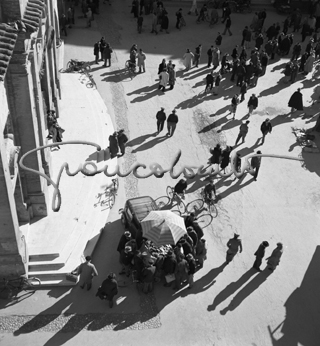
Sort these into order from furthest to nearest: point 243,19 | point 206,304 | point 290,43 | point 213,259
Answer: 1. point 243,19
2. point 290,43
3. point 213,259
4. point 206,304

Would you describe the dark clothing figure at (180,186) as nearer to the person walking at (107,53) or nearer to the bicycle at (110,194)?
Result: the bicycle at (110,194)

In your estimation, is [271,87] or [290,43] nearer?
[271,87]

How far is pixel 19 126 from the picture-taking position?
18.1 m

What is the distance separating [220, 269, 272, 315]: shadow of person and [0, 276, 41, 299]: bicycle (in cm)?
Result: 703

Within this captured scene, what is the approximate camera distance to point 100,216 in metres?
21.2

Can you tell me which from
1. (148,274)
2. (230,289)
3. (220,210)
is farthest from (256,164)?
(148,274)

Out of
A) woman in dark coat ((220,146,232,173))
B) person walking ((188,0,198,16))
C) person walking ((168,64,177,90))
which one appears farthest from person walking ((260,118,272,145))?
person walking ((188,0,198,16))

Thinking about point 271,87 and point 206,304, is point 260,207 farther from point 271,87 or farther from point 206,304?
point 271,87

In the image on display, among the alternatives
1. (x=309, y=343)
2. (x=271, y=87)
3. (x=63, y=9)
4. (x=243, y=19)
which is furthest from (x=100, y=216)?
(x=243, y=19)

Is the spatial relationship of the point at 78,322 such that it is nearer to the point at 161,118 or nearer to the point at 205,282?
the point at 205,282

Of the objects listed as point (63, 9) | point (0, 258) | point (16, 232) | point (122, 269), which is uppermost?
point (63, 9)

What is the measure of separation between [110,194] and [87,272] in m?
5.15

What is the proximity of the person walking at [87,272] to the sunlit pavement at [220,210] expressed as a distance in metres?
0.53

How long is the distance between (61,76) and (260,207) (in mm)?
15072
